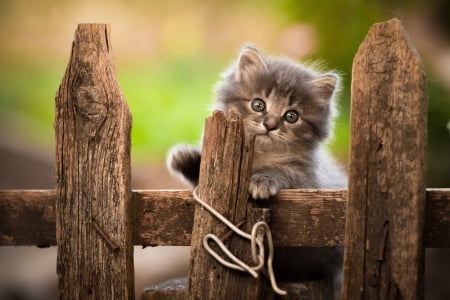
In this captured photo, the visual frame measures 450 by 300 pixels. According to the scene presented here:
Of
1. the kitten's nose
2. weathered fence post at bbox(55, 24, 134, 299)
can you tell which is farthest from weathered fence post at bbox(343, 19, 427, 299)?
the kitten's nose

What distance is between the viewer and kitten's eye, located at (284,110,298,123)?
3.34 metres

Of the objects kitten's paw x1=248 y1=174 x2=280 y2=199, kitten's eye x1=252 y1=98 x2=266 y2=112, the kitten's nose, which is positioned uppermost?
kitten's eye x1=252 y1=98 x2=266 y2=112

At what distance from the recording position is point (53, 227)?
2.66 meters

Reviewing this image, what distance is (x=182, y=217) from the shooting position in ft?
8.34

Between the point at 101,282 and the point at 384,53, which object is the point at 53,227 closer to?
the point at 101,282

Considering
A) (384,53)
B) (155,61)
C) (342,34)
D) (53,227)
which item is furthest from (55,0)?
(384,53)

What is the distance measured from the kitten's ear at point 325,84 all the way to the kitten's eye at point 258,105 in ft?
0.96

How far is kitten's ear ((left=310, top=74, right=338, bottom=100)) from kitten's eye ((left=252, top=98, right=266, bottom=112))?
29 cm

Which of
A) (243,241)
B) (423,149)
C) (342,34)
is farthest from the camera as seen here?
(342,34)

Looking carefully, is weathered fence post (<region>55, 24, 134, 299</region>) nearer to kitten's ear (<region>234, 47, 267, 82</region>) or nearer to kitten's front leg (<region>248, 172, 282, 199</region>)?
kitten's front leg (<region>248, 172, 282, 199</region>)

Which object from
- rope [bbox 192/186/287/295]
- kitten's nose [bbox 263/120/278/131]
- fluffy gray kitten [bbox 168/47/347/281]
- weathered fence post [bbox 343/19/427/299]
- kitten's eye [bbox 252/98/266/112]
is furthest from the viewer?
kitten's eye [bbox 252/98/266/112]

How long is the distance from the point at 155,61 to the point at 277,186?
530 cm

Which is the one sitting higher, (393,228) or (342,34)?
(342,34)

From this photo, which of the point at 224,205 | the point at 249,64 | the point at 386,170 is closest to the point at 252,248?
the point at 224,205
